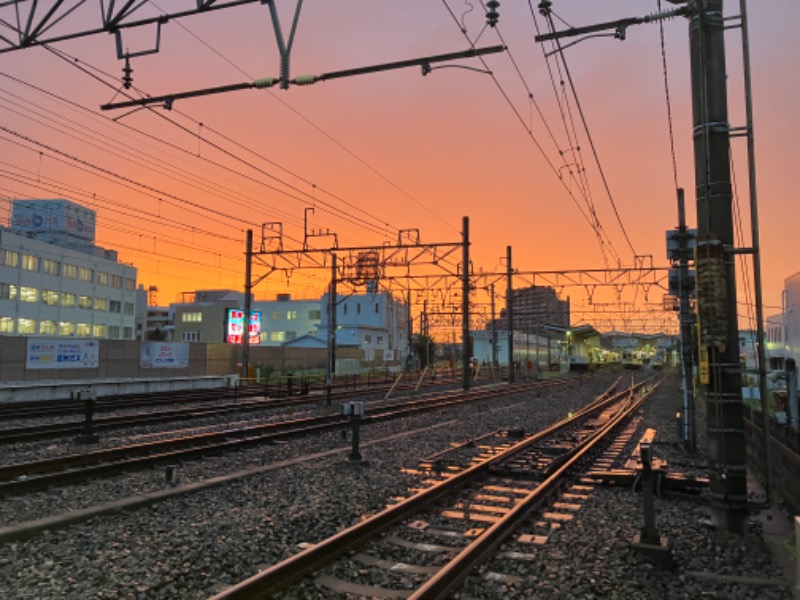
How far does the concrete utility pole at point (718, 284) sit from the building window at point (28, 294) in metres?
78.2

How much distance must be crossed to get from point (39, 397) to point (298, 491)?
21046 mm

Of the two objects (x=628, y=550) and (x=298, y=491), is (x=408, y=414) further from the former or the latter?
(x=628, y=550)

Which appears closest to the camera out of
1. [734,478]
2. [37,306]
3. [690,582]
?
[690,582]

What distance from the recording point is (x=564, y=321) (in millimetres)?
123938

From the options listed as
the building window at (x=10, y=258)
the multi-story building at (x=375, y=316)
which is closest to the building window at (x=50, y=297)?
the building window at (x=10, y=258)

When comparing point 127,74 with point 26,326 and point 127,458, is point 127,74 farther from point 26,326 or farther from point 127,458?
point 26,326

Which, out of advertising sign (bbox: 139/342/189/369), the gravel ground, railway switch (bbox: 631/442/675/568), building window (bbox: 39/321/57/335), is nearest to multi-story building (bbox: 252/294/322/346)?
building window (bbox: 39/321/57/335)

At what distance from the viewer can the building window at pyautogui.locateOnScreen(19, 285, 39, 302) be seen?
230 ft

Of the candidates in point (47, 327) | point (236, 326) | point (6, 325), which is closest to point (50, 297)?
point (47, 327)

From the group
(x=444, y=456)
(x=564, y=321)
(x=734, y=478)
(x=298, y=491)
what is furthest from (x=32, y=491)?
(x=564, y=321)

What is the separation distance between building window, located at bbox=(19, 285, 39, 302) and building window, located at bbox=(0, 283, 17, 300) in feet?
2.43

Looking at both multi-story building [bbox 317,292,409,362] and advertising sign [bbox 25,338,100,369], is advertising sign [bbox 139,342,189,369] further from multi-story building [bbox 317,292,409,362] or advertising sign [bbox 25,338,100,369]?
multi-story building [bbox 317,292,409,362]

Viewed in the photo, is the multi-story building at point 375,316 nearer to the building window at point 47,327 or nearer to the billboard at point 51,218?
the building window at point 47,327

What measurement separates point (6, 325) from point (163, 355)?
47.1 metres
